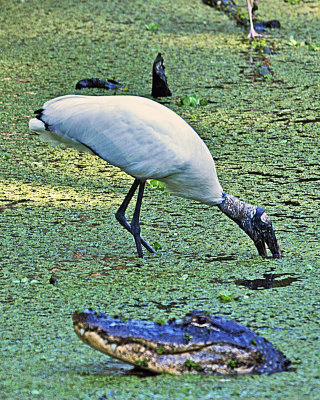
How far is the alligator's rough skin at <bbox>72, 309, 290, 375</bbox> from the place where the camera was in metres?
2.84

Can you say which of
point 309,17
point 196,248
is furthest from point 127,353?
point 309,17

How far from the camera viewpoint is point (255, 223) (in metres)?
4.43

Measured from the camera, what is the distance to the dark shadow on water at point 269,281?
3.93 m

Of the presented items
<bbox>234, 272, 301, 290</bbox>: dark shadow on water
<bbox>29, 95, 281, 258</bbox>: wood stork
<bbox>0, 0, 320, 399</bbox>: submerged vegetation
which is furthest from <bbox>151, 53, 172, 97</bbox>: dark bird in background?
<bbox>234, 272, 301, 290</bbox>: dark shadow on water

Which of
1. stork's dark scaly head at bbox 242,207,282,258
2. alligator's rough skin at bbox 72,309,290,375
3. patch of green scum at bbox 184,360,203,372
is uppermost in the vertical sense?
alligator's rough skin at bbox 72,309,290,375

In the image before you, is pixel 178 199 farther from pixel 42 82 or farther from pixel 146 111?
pixel 42 82

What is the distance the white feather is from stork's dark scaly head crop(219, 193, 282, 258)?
0.28 metres

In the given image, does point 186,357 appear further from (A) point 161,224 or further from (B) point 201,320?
(A) point 161,224

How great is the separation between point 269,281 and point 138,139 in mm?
990

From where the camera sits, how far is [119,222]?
460 cm

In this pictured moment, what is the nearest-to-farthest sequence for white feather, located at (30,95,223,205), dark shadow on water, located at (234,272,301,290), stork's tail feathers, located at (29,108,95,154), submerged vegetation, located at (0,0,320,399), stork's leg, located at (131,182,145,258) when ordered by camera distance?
submerged vegetation, located at (0,0,320,399) → dark shadow on water, located at (234,272,301,290) → white feather, located at (30,95,223,205) → stork's tail feathers, located at (29,108,95,154) → stork's leg, located at (131,182,145,258)

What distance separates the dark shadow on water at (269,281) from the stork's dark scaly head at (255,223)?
28 cm

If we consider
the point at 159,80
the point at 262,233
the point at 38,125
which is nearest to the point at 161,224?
the point at 262,233

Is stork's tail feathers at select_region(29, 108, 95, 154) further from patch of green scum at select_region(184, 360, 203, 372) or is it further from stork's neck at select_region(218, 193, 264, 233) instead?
patch of green scum at select_region(184, 360, 203, 372)
